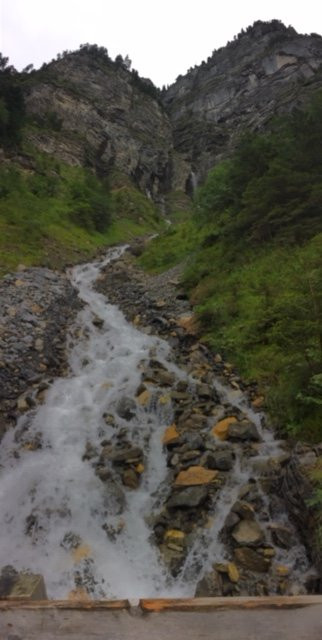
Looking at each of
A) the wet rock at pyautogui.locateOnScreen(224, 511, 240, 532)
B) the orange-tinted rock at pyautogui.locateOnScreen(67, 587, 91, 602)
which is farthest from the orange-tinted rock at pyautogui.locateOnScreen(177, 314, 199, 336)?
the orange-tinted rock at pyautogui.locateOnScreen(67, 587, 91, 602)

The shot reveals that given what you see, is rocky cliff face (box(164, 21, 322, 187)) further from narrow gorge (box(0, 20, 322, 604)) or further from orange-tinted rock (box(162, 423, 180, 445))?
orange-tinted rock (box(162, 423, 180, 445))

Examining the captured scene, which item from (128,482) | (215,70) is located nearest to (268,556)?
(128,482)

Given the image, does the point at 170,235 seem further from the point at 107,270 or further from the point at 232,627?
the point at 232,627

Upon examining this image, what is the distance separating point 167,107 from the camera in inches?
4670

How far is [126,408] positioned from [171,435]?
6.07ft

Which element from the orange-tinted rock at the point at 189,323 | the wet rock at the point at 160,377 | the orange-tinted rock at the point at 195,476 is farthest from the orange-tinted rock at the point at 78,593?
the orange-tinted rock at the point at 189,323

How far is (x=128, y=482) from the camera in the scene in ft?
25.8

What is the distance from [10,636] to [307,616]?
65.8 inches

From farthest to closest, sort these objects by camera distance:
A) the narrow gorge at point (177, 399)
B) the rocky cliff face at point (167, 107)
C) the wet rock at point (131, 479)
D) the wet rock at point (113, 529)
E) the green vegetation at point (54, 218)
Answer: the rocky cliff face at point (167, 107) → the green vegetation at point (54, 218) → the wet rock at point (131, 479) → the wet rock at point (113, 529) → the narrow gorge at point (177, 399)

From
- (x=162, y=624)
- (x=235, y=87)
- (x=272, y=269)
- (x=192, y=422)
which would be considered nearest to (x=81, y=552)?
(x=192, y=422)

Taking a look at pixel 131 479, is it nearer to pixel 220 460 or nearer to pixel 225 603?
pixel 220 460

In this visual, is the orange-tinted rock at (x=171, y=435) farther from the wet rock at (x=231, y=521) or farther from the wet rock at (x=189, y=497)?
the wet rock at (x=231, y=521)

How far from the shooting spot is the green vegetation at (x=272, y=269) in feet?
25.3

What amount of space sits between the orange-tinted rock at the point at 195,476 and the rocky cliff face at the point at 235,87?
77616mm
